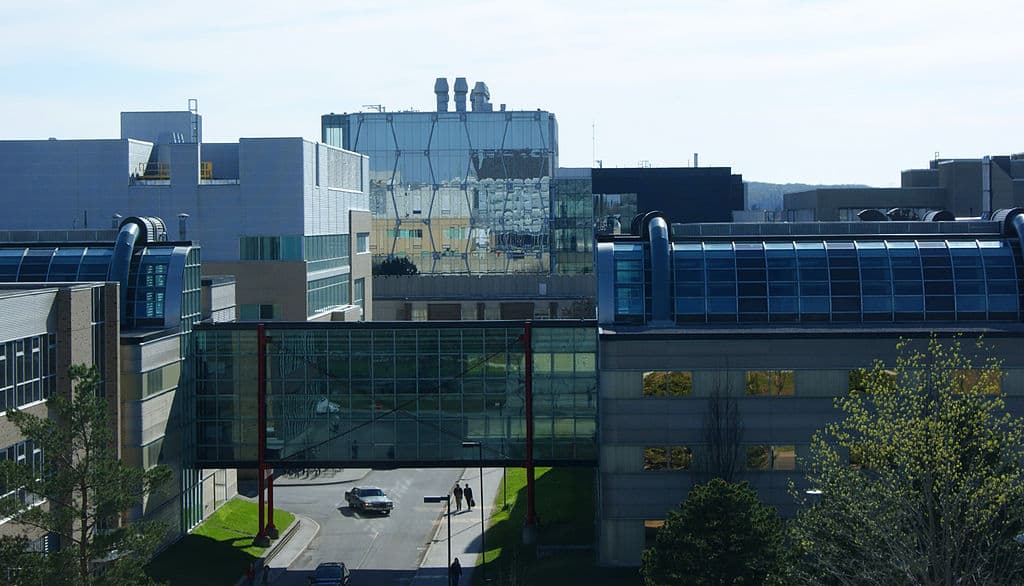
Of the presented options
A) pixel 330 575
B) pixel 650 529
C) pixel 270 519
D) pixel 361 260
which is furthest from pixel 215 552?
pixel 361 260

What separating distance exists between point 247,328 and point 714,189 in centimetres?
9636

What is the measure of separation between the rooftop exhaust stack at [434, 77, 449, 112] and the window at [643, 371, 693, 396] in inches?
3653

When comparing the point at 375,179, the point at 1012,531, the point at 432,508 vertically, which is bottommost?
the point at 432,508

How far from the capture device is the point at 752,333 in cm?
5166

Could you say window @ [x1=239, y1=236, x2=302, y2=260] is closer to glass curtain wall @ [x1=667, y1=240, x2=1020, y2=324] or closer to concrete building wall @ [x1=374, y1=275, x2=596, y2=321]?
glass curtain wall @ [x1=667, y1=240, x2=1020, y2=324]

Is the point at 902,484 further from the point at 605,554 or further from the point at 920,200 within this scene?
the point at 920,200

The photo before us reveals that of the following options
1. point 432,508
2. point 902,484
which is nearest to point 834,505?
point 902,484

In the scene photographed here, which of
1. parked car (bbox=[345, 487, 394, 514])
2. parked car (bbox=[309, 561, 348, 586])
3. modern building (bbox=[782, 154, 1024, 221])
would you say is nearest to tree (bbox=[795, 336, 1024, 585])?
parked car (bbox=[309, 561, 348, 586])

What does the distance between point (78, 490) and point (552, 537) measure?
24.0 m

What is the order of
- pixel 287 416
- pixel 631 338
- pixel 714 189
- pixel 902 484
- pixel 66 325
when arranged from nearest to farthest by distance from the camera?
1. pixel 902 484
2. pixel 66 325
3. pixel 631 338
4. pixel 287 416
5. pixel 714 189

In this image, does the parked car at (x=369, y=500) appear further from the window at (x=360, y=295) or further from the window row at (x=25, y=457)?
the window row at (x=25, y=457)

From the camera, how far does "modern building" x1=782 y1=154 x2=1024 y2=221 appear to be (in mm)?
121375

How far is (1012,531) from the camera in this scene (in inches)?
1519

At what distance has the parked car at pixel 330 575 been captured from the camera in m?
51.8
